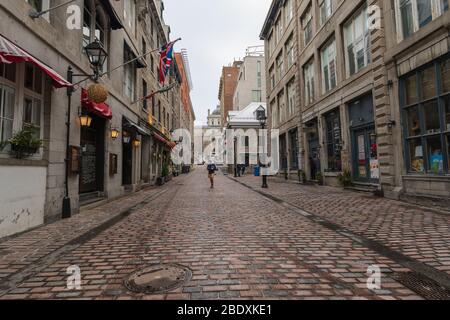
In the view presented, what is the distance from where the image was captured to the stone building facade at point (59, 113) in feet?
17.7

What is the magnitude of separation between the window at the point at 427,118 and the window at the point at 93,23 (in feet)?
36.0

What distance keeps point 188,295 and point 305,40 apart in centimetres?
1972

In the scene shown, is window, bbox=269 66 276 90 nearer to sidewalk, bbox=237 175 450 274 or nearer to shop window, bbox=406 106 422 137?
shop window, bbox=406 106 422 137

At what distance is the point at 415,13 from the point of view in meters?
8.64

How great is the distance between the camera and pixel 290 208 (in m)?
8.01

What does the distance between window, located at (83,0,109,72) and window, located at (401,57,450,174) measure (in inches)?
432

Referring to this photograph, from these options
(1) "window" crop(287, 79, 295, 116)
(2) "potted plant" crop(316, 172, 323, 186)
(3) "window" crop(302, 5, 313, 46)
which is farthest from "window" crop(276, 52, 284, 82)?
(2) "potted plant" crop(316, 172, 323, 186)

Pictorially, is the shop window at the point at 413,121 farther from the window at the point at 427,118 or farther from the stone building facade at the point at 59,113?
the stone building facade at the point at 59,113

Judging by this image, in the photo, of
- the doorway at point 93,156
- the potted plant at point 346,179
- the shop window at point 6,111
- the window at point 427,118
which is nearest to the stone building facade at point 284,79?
the potted plant at point 346,179

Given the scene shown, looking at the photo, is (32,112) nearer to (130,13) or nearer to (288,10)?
(130,13)

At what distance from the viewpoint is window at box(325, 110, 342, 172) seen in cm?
1413

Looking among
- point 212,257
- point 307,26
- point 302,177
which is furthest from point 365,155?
point 307,26

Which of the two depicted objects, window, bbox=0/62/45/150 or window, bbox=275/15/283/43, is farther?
window, bbox=275/15/283/43

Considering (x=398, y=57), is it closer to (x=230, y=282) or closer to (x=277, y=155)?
(x=230, y=282)
